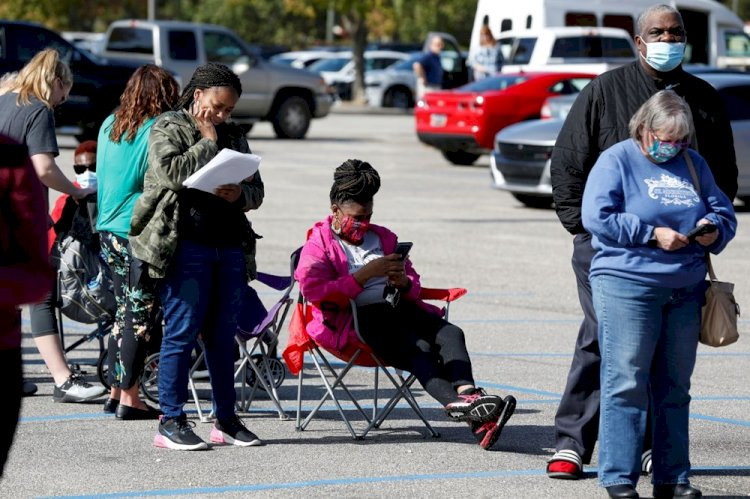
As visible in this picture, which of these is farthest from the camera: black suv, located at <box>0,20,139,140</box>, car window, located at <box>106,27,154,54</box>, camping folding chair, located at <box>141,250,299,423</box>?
car window, located at <box>106,27,154,54</box>

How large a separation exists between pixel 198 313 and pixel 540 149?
1077 cm

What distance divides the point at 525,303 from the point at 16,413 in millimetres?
7414

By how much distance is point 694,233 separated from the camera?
549 cm

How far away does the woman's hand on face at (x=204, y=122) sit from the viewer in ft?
21.4

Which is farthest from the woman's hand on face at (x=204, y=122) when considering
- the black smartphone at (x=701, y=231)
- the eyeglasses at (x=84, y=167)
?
the black smartphone at (x=701, y=231)

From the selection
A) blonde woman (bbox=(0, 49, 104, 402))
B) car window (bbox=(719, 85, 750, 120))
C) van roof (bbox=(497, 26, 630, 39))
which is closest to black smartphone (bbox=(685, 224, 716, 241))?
blonde woman (bbox=(0, 49, 104, 402))

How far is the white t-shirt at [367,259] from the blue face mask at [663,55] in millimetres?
1741

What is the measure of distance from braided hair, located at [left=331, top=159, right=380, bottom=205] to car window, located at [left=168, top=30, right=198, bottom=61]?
21.0 metres

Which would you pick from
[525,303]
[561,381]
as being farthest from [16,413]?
[525,303]

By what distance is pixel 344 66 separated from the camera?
162 ft

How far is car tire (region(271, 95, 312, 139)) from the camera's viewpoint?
94.0 ft

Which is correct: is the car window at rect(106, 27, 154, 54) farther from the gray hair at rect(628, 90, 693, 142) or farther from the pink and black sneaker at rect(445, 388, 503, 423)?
the gray hair at rect(628, 90, 693, 142)

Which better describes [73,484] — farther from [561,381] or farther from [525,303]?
[525,303]

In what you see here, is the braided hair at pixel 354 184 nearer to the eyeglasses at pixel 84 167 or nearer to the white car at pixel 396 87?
the eyeglasses at pixel 84 167
